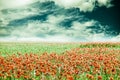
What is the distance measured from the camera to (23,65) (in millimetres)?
10969

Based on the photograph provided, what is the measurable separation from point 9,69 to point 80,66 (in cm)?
339

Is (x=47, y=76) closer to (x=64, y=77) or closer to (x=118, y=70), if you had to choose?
(x=64, y=77)

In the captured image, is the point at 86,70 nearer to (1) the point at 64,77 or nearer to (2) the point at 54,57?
(1) the point at 64,77

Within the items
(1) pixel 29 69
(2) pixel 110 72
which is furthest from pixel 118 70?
(1) pixel 29 69

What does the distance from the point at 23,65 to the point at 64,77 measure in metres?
2.72

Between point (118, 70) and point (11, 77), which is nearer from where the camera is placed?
point (11, 77)

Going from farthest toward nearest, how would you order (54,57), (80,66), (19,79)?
(54,57) < (80,66) < (19,79)

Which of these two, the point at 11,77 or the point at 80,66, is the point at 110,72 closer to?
the point at 80,66

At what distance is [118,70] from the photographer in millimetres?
10969

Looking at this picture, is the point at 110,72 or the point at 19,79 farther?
the point at 110,72

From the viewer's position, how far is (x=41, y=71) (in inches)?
361

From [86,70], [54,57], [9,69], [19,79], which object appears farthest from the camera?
[54,57]

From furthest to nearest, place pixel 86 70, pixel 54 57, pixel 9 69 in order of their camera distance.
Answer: pixel 54 57, pixel 86 70, pixel 9 69

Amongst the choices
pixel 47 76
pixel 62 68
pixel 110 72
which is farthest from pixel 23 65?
pixel 110 72
